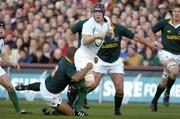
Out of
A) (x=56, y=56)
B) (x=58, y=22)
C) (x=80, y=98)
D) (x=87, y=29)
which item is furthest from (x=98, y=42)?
(x=58, y=22)

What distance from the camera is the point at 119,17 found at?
1020 inches

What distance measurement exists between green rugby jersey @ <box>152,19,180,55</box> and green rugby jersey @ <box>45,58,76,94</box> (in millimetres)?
3684

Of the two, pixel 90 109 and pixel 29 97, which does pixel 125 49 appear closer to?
pixel 29 97

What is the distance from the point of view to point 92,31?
52.8ft

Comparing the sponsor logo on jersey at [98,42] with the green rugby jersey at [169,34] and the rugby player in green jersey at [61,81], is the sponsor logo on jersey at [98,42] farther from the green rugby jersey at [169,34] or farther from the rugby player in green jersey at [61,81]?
the green rugby jersey at [169,34]

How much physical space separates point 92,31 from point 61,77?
1.31 meters


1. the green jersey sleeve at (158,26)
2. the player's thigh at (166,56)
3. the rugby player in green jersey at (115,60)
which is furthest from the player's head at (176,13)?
the rugby player in green jersey at (115,60)

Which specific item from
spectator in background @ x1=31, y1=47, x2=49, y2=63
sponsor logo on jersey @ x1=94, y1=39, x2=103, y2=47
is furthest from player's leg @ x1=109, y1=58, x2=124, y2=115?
spectator in background @ x1=31, y1=47, x2=49, y2=63

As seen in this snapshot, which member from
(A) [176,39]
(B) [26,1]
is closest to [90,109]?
A: (A) [176,39]

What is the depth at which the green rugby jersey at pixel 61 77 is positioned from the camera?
15.6 meters

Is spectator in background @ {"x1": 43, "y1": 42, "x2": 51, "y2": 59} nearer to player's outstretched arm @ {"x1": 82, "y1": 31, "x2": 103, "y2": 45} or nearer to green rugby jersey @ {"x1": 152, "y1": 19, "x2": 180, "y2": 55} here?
green rugby jersey @ {"x1": 152, "y1": 19, "x2": 180, "y2": 55}

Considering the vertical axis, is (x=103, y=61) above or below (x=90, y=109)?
above

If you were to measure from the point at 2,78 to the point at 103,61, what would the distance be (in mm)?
2807

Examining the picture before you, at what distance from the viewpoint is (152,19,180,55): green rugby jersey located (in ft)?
60.8
